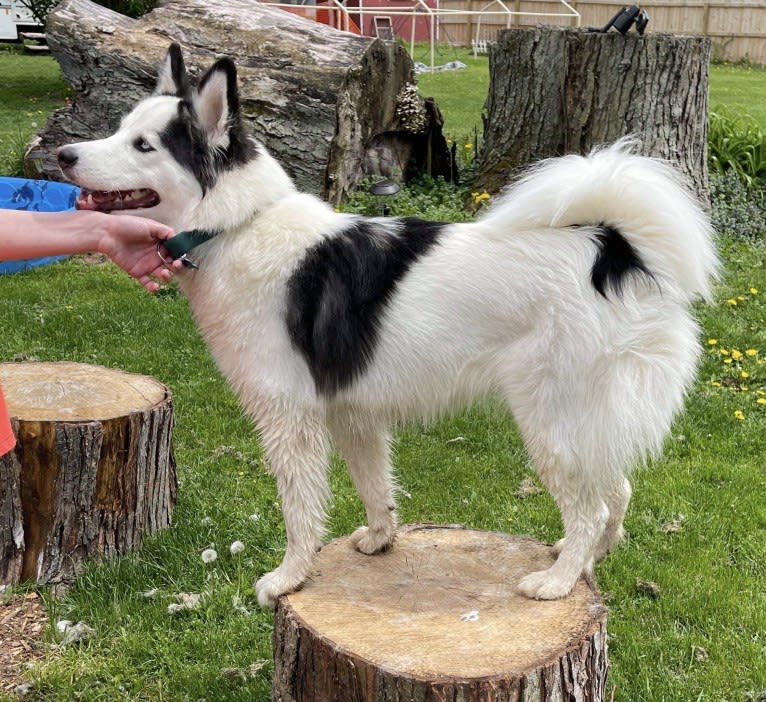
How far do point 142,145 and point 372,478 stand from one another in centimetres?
134

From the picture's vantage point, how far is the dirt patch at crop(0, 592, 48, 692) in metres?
3.20

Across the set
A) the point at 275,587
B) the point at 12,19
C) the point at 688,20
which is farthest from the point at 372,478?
the point at 688,20

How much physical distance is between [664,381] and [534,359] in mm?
396

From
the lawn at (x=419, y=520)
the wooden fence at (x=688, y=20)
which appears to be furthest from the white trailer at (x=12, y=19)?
the lawn at (x=419, y=520)

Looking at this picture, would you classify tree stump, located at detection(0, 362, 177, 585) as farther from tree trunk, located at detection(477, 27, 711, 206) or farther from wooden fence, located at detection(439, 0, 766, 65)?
wooden fence, located at detection(439, 0, 766, 65)

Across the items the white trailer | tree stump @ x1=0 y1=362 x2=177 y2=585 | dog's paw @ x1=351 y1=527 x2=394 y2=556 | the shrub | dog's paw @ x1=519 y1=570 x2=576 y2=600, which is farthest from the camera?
the white trailer

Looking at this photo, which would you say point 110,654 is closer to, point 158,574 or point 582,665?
point 158,574

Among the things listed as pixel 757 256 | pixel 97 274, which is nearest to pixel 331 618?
pixel 97 274

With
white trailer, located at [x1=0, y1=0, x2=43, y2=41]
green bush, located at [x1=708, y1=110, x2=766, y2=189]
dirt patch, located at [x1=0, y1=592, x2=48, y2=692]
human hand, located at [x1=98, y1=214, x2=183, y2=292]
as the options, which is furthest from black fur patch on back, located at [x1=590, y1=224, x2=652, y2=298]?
white trailer, located at [x1=0, y1=0, x2=43, y2=41]

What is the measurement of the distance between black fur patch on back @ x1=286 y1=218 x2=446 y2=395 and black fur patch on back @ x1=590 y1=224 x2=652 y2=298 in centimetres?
51

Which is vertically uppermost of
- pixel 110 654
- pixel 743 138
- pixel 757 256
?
pixel 743 138

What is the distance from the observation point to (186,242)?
9.13 feet

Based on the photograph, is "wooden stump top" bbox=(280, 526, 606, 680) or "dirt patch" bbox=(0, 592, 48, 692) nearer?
"wooden stump top" bbox=(280, 526, 606, 680)

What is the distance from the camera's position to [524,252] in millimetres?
2697
